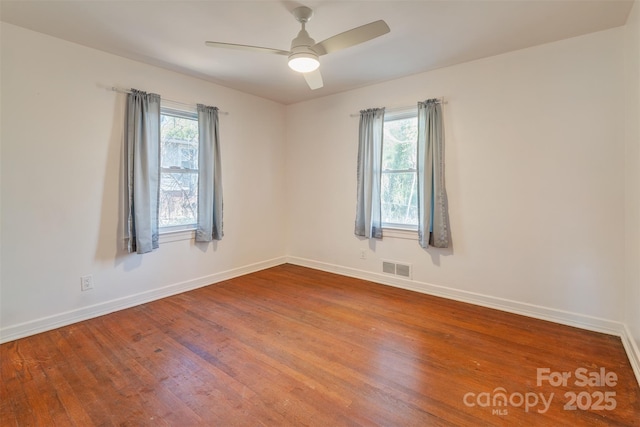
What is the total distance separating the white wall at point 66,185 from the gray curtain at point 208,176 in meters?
0.20

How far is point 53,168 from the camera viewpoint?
2.71 m

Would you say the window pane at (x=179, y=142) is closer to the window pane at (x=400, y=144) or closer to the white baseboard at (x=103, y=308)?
the white baseboard at (x=103, y=308)

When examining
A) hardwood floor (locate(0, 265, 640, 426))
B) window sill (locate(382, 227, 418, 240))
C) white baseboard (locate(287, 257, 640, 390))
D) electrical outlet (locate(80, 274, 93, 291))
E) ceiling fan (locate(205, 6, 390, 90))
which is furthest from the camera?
window sill (locate(382, 227, 418, 240))

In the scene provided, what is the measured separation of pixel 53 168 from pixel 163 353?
6.29 ft

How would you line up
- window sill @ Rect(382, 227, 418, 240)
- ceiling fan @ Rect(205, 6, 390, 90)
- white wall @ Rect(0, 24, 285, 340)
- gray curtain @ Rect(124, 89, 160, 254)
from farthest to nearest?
window sill @ Rect(382, 227, 418, 240) → gray curtain @ Rect(124, 89, 160, 254) → white wall @ Rect(0, 24, 285, 340) → ceiling fan @ Rect(205, 6, 390, 90)

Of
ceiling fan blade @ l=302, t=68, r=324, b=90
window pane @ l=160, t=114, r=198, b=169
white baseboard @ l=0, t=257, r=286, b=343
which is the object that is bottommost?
white baseboard @ l=0, t=257, r=286, b=343

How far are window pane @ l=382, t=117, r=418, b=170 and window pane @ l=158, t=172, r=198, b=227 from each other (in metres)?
2.45

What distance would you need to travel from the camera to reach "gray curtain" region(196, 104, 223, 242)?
12.3 ft

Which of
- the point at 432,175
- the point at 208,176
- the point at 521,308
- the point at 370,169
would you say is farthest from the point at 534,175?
the point at 208,176

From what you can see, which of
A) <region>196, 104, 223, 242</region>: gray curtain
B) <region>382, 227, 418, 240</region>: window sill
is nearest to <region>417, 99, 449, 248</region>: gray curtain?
<region>382, 227, 418, 240</region>: window sill

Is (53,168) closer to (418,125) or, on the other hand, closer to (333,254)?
(333,254)

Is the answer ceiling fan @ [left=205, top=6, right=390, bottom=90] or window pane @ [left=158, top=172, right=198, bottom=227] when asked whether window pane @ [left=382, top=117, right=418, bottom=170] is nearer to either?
ceiling fan @ [left=205, top=6, right=390, bottom=90]

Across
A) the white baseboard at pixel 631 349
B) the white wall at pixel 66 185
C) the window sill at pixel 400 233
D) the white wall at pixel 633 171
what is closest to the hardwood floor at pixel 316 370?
the white baseboard at pixel 631 349

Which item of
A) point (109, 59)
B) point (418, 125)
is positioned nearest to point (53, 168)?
point (109, 59)
